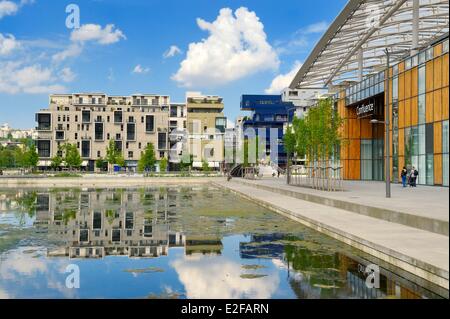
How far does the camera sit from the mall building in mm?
38594

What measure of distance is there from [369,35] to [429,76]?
42.3 feet

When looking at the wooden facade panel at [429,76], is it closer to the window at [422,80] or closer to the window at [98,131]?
the window at [422,80]

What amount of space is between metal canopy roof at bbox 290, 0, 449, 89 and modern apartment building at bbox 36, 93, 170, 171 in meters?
60.3

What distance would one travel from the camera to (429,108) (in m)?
39.9

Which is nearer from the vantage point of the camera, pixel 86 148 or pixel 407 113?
pixel 407 113

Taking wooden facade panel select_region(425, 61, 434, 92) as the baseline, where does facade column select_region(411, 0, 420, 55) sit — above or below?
above

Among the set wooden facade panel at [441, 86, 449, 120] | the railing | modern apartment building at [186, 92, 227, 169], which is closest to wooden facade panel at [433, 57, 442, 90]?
wooden facade panel at [441, 86, 449, 120]

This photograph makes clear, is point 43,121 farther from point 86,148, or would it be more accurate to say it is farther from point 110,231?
point 110,231

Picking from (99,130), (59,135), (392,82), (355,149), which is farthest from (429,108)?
(59,135)

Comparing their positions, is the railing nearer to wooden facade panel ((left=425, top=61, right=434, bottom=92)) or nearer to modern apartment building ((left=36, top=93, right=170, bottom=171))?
wooden facade panel ((left=425, top=61, right=434, bottom=92))

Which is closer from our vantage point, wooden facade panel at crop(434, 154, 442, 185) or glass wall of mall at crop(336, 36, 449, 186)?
glass wall of mall at crop(336, 36, 449, 186)

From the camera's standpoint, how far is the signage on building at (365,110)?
172 ft

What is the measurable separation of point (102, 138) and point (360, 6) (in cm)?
8924

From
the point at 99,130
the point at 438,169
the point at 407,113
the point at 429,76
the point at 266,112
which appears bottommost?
the point at 438,169
